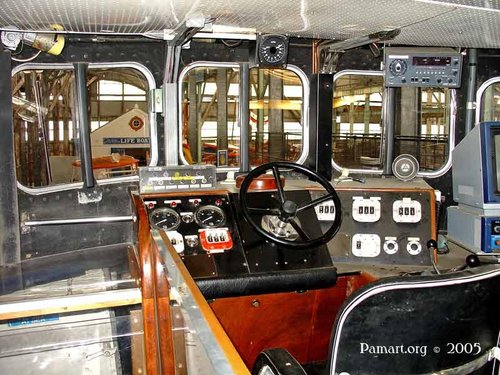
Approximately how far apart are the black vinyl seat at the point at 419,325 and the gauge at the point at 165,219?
1389 millimetres

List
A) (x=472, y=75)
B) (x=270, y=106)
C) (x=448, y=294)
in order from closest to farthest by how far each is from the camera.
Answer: (x=448, y=294) → (x=472, y=75) → (x=270, y=106)

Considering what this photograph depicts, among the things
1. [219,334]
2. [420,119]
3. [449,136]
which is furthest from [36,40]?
[420,119]

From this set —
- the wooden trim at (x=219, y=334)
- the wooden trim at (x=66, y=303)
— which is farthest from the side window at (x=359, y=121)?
the wooden trim at (x=219, y=334)

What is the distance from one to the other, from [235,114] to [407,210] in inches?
114

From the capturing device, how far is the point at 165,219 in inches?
108

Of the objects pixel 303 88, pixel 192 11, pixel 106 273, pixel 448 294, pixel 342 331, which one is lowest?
pixel 106 273

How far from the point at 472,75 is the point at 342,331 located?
3.25 m

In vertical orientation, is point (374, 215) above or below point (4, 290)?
above

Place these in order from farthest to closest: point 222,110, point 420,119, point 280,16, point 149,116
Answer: point 222,110
point 420,119
point 149,116
point 280,16

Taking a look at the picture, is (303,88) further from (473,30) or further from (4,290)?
(4,290)

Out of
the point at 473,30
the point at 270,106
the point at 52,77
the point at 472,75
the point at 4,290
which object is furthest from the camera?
the point at 270,106

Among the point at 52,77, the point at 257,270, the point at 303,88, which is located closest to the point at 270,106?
the point at 303,88

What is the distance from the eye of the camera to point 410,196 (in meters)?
3.11

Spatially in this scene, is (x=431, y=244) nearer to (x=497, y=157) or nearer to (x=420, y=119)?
(x=497, y=157)
